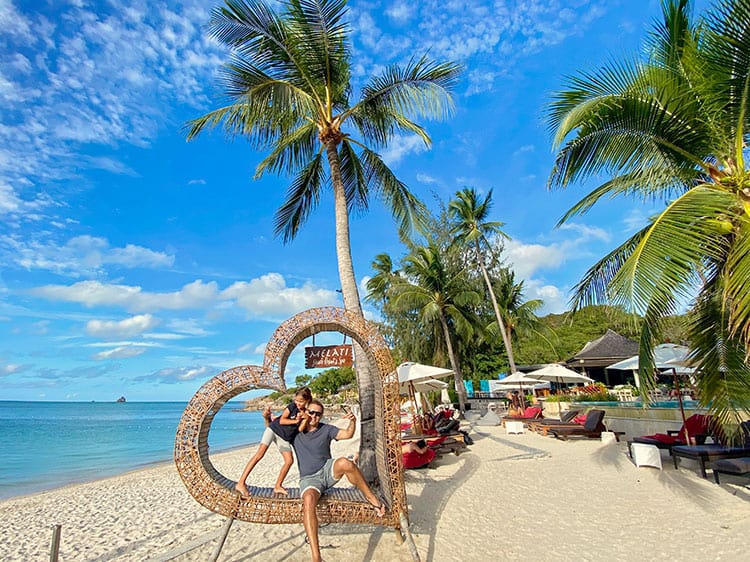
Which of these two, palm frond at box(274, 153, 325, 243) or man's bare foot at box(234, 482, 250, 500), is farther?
palm frond at box(274, 153, 325, 243)

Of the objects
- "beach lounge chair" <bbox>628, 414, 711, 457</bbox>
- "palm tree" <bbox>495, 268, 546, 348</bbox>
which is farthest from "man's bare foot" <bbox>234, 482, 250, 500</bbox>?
"palm tree" <bbox>495, 268, 546, 348</bbox>

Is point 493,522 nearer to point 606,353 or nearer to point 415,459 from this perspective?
point 415,459

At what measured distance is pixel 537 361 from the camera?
34.9 meters

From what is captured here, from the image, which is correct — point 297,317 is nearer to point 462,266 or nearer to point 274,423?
point 274,423

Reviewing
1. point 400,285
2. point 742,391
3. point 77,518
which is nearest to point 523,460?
point 742,391

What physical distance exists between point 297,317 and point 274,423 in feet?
3.50

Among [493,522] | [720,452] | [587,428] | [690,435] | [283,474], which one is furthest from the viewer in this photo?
[587,428]

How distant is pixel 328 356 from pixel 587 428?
740 cm

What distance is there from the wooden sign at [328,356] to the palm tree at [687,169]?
150 inches

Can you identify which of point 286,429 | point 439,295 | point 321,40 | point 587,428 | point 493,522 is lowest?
point 493,522

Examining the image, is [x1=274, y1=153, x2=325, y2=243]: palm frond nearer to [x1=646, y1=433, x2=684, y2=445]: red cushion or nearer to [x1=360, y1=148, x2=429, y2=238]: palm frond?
[x1=360, y1=148, x2=429, y2=238]: palm frond

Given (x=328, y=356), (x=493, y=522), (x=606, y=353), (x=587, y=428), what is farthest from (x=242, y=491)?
(x=606, y=353)

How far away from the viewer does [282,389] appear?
3.61 m

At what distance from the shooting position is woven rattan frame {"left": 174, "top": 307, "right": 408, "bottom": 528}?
11.4 ft
